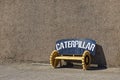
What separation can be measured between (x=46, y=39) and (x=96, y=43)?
180 cm

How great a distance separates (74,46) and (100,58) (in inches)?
35.4

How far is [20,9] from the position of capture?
11.9 m

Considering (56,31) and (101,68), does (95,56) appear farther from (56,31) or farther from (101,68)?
(56,31)

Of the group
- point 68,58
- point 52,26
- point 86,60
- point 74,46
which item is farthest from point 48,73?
point 52,26

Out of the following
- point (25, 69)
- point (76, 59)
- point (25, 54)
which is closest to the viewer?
point (76, 59)

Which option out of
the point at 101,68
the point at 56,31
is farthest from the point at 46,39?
the point at 101,68

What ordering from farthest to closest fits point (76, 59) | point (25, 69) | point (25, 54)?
point (25, 54) < point (25, 69) < point (76, 59)

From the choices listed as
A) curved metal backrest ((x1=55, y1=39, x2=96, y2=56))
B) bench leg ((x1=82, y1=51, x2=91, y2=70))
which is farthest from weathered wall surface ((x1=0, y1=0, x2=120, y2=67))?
bench leg ((x1=82, y1=51, x2=91, y2=70))

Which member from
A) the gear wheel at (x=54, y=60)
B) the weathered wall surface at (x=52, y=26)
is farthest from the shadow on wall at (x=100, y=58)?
the gear wheel at (x=54, y=60)

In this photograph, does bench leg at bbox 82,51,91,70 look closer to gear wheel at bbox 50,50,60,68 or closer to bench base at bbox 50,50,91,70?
bench base at bbox 50,50,91,70

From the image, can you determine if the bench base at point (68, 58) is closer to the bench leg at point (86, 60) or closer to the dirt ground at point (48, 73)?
the bench leg at point (86, 60)

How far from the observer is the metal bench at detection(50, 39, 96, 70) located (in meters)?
10.3

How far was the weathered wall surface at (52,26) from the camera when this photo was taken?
1043cm

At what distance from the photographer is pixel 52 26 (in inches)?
444
